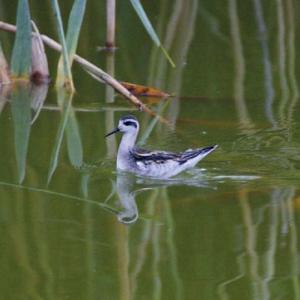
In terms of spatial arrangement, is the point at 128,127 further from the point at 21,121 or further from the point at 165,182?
the point at 21,121

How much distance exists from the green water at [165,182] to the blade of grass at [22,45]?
0.56 feet

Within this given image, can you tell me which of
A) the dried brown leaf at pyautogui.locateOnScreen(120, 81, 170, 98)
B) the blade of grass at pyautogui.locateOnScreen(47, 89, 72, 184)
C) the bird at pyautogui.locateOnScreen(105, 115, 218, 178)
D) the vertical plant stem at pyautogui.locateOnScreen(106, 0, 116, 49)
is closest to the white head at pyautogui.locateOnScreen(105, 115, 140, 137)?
the bird at pyautogui.locateOnScreen(105, 115, 218, 178)

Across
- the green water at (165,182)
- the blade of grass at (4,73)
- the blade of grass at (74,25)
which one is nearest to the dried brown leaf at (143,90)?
the green water at (165,182)

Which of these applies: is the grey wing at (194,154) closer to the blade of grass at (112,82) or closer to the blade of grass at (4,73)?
the blade of grass at (112,82)

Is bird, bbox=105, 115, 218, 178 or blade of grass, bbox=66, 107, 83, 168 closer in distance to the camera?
bird, bbox=105, 115, 218, 178

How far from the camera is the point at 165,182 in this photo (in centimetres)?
733

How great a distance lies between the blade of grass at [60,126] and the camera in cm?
746

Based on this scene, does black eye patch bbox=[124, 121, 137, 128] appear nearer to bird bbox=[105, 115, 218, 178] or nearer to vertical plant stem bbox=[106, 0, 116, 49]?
bird bbox=[105, 115, 218, 178]

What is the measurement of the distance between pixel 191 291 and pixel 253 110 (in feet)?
11.9

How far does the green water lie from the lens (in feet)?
18.5

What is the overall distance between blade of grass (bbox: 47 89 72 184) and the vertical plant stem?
1.05 m

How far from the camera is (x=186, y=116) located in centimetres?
870

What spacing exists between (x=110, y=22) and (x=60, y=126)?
199 centimetres

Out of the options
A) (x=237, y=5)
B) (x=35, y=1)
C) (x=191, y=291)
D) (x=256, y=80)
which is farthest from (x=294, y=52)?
(x=191, y=291)
